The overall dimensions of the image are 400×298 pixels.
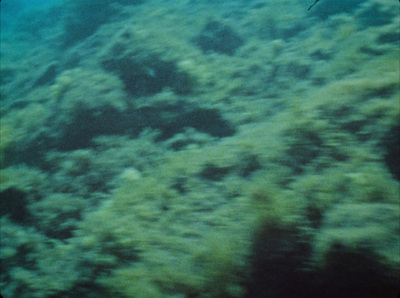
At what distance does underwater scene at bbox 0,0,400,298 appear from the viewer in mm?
2148

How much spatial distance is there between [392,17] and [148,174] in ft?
16.1

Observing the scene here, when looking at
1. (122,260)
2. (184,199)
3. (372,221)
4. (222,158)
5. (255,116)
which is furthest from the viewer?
(255,116)

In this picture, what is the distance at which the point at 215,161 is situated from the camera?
11.2 ft

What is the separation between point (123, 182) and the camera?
381 centimetres

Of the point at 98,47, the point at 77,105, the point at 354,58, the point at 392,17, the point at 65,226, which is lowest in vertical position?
the point at 65,226

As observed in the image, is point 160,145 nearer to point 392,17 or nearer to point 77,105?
point 77,105

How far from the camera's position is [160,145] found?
13.9 ft

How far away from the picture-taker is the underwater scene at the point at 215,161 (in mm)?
2148

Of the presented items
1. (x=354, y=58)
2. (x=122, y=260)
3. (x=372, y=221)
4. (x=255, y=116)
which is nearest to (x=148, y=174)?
(x=122, y=260)

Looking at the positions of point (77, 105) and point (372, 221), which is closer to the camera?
point (372, 221)

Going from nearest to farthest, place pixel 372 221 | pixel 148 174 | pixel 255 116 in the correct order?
pixel 372 221 < pixel 148 174 < pixel 255 116

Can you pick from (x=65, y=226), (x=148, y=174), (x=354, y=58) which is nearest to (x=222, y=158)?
(x=148, y=174)

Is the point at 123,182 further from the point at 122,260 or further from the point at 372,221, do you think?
the point at 372,221

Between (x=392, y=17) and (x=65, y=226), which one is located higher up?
(x=392, y=17)
